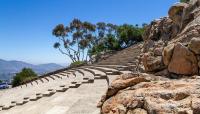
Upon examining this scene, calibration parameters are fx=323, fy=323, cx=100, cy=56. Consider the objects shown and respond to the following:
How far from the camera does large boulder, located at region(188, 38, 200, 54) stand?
14.5ft

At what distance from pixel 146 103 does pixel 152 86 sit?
0.59m

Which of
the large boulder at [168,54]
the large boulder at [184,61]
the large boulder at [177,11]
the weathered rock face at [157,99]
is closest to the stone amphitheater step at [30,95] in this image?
the large boulder at [177,11]

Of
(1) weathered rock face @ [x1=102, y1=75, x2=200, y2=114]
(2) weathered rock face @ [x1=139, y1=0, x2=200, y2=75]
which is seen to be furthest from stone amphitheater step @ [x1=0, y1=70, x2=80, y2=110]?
(1) weathered rock face @ [x1=102, y1=75, x2=200, y2=114]

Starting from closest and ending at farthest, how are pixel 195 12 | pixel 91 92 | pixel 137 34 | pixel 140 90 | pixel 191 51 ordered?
pixel 140 90
pixel 191 51
pixel 195 12
pixel 91 92
pixel 137 34

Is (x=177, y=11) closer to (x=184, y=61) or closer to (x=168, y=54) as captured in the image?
(x=168, y=54)

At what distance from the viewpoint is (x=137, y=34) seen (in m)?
36.3

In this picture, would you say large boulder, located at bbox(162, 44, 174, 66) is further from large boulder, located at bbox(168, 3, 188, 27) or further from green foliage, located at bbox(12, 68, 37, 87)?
green foliage, located at bbox(12, 68, 37, 87)

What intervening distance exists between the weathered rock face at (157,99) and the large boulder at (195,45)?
489 millimetres

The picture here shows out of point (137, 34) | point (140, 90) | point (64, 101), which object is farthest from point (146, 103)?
point (137, 34)

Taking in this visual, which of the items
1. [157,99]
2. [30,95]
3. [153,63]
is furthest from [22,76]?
[157,99]

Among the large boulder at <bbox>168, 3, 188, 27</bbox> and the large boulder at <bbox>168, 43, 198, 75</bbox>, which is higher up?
the large boulder at <bbox>168, 3, 188, 27</bbox>

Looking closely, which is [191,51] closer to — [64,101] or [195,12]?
[195,12]

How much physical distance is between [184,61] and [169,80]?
0.41 m

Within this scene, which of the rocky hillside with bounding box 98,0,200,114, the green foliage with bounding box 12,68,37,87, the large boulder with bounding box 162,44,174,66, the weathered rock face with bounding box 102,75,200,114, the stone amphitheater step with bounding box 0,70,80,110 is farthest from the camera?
the green foliage with bounding box 12,68,37,87
